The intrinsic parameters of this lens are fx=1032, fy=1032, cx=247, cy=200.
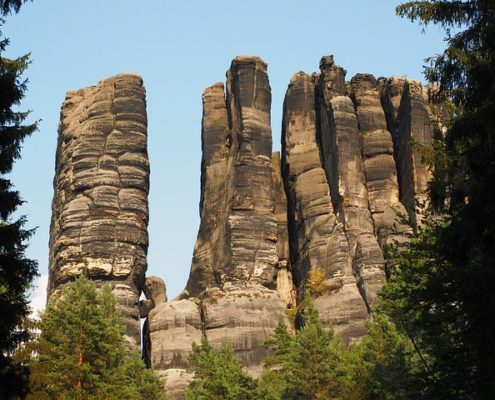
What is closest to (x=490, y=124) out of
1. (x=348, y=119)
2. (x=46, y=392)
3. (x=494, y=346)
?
(x=494, y=346)

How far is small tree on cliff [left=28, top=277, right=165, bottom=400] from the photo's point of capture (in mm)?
44812

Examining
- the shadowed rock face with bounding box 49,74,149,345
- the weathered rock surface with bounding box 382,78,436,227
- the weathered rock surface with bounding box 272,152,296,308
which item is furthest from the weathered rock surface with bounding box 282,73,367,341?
the shadowed rock face with bounding box 49,74,149,345

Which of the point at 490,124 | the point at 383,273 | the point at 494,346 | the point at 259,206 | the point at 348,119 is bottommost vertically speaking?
the point at 494,346

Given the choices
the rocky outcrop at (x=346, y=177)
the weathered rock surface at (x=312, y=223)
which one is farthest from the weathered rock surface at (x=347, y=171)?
the weathered rock surface at (x=312, y=223)

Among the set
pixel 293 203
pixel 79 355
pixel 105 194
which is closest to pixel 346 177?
pixel 293 203

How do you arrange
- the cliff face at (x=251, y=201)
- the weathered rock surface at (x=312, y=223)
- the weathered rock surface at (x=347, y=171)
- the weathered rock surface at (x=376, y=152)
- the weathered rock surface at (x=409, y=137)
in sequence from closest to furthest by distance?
the weathered rock surface at (x=312, y=223)
the cliff face at (x=251, y=201)
the weathered rock surface at (x=347, y=171)
the weathered rock surface at (x=409, y=137)
the weathered rock surface at (x=376, y=152)

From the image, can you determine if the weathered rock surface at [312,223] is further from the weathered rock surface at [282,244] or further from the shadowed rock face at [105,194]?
the shadowed rock face at [105,194]

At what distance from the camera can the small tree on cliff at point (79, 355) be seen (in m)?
44.8

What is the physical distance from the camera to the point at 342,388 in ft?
169

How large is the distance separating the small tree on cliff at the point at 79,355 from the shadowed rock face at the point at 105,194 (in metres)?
29.9

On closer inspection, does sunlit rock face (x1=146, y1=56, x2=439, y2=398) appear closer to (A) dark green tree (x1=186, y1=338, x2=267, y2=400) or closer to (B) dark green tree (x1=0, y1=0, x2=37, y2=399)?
(A) dark green tree (x1=186, y1=338, x2=267, y2=400)

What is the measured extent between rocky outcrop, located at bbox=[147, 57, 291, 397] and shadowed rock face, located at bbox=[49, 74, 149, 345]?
13.8ft

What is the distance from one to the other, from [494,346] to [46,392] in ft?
88.9

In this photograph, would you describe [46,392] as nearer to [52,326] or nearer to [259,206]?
[52,326]
